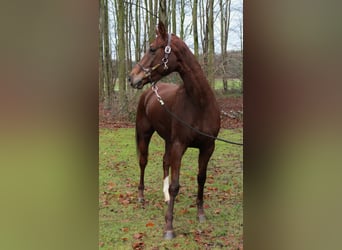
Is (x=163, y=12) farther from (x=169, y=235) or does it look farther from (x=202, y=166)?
(x=169, y=235)

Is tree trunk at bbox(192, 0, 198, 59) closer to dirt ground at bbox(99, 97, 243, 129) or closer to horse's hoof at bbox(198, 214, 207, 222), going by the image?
dirt ground at bbox(99, 97, 243, 129)

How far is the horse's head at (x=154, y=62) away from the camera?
1.42 metres

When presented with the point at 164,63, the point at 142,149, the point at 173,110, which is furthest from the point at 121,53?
the point at 142,149

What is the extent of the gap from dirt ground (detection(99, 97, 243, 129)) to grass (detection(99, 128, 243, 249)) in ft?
0.10

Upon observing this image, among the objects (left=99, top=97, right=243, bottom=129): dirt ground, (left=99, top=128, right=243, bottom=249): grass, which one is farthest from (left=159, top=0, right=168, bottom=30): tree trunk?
(left=99, top=128, right=243, bottom=249): grass

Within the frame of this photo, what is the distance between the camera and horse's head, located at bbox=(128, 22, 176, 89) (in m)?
1.42

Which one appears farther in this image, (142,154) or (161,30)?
(142,154)

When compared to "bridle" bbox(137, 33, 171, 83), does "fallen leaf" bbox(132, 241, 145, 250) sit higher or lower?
lower

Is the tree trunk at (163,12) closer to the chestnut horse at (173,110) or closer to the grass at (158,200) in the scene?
the chestnut horse at (173,110)

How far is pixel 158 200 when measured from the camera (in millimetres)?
1656

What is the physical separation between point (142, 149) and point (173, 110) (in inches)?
9.9
